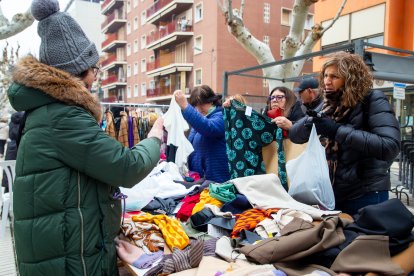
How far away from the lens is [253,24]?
22203mm

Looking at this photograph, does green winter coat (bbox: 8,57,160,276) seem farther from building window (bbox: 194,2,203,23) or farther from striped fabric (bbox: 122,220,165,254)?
building window (bbox: 194,2,203,23)

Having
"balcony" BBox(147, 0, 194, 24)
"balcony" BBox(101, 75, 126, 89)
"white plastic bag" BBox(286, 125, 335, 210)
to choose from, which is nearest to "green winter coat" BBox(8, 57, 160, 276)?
"white plastic bag" BBox(286, 125, 335, 210)

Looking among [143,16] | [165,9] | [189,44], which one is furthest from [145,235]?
[143,16]

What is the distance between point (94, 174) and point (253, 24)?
22.4 meters

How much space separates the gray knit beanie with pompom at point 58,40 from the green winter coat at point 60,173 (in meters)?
0.07

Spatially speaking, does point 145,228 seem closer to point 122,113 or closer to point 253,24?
point 122,113

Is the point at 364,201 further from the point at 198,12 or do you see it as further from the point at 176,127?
the point at 198,12

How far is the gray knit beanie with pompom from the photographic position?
1.46 metres

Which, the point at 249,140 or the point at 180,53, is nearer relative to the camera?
the point at 249,140

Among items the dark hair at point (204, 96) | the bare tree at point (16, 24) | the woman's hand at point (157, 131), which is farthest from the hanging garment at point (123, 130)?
the woman's hand at point (157, 131)

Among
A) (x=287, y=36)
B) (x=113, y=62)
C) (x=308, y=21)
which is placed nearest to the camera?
(x=287, y=36)

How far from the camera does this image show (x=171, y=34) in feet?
80.4

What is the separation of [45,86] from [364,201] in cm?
165

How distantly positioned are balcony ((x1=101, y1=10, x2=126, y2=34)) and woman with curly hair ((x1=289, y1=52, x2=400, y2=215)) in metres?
37.9
